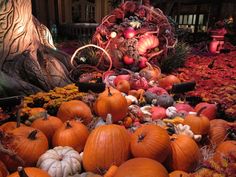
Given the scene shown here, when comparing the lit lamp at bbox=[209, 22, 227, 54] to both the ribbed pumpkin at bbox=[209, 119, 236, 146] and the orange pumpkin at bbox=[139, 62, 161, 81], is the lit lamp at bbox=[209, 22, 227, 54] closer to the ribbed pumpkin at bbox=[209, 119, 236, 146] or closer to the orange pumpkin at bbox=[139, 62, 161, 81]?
the orange pumpkin at bbox=[139, 62, 161, 81]

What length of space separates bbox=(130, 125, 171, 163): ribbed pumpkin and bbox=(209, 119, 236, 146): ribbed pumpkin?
936 millimetres

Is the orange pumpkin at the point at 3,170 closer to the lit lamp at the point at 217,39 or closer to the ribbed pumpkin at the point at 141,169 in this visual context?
the ribbed pumpkin at the point at 141,169

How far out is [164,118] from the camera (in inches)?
134

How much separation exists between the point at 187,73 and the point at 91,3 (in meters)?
10.5

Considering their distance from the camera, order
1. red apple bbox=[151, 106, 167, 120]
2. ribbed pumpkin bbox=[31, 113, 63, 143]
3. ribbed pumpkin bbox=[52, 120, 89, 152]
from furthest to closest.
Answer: red apple bbox=[151, 106, 167, 120], ribbed pumpkin bbox=[31, 113, 63, 143], ribbed pumpkin bbox=[52, 120, 89, 152]

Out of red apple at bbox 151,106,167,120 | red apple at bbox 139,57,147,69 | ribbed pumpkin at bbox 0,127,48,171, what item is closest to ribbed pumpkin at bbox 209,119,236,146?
red apple at bbox 151,106,167,120

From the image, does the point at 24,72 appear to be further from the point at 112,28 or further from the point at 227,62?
the point at 227,62

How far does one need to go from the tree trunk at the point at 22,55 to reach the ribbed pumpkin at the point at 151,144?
7.99 feet

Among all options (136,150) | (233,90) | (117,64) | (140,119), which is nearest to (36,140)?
(136,150)

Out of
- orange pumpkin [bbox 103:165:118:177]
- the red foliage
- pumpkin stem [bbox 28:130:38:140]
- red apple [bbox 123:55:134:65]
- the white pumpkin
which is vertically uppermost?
pumpkin stem [bbox 28:130:38:140]

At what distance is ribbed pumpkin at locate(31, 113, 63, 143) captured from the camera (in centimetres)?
255

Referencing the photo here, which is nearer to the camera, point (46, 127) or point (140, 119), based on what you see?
point (46, 127)

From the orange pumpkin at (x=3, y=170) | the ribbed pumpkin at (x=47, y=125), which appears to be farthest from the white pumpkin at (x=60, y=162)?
the ribbed pumpkin at (x=47, y=125)

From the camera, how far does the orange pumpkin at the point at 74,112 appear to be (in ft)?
9.52
